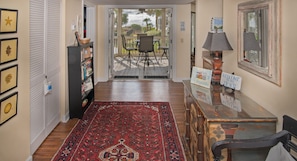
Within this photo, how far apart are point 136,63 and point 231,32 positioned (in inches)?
311

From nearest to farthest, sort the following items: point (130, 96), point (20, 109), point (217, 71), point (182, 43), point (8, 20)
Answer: point (8, 20) → point (20, 109) → point (217, 71) → point (130, 96) → point (182, 43)

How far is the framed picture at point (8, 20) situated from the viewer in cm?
223

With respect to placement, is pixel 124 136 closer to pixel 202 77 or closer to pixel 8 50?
pixel 202 77

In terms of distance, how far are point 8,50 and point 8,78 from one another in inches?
9.3

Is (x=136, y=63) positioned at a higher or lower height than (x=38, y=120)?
higher

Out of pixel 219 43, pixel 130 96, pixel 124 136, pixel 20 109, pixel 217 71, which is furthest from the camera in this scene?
pixel 130 96

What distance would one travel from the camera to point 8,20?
232cm

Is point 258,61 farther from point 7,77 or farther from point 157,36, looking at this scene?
point 157,36

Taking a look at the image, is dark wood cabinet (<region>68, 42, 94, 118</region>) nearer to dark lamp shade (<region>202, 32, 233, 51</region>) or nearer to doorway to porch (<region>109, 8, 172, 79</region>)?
dark lamp shade (<region>202, 32, 233, 51</region>)

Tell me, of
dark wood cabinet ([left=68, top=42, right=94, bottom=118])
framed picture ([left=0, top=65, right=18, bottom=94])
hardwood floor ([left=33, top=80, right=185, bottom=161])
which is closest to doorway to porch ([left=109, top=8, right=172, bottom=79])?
hardwood floor ([left=33, top=80, right=185, bottom=161])

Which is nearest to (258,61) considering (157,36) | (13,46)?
(13,46)

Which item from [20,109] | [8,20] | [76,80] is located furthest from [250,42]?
[76,80]

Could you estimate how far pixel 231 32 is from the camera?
3.28 metres

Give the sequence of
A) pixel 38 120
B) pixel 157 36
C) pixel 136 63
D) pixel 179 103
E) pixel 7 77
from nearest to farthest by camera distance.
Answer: pixel 7 77, pixel 38 120, pixel 179 103, pixel 136 63, pixel 157 36
